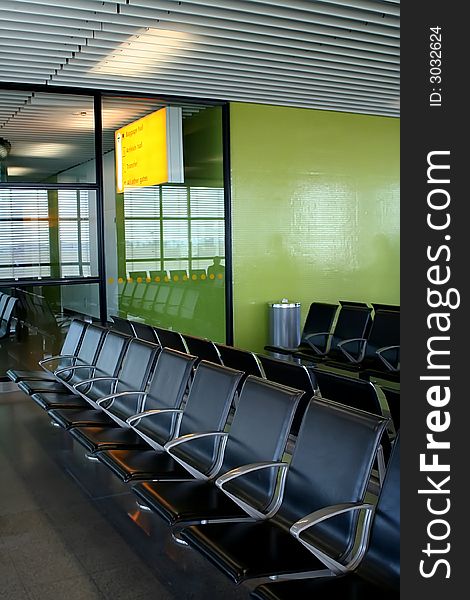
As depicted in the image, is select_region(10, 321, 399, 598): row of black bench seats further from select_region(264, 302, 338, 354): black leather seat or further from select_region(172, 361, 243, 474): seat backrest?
select_region(264, 302, 338, 354): black leather seat

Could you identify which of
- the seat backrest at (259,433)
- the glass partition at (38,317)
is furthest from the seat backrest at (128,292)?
the seat backrest at (259,433)

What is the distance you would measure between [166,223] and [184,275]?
0.65 meters

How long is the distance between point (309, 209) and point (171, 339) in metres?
4.11

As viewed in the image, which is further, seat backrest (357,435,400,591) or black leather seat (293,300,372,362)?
black leather seat (293,300,372,362)

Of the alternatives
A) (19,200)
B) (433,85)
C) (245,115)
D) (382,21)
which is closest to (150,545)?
(433,85)

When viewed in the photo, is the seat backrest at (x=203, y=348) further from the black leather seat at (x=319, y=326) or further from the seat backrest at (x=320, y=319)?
the seat backrest at (x=320, y=319)

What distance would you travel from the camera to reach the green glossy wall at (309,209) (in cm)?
898

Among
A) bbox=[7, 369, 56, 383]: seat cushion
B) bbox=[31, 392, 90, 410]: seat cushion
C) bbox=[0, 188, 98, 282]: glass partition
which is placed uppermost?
bbox=[0, 188, 98, 282]: glass partition

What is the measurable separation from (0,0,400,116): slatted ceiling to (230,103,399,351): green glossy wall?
0.72 m

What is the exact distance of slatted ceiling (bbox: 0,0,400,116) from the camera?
555 cm

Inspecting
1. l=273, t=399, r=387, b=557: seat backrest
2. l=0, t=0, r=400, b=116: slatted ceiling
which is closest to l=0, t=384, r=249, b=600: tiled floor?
l=273, t=399, r=387, b=557: seat backrest

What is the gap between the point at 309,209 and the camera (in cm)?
944

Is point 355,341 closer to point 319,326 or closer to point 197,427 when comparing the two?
point 319,326

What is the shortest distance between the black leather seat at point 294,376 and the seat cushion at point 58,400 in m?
1.47
